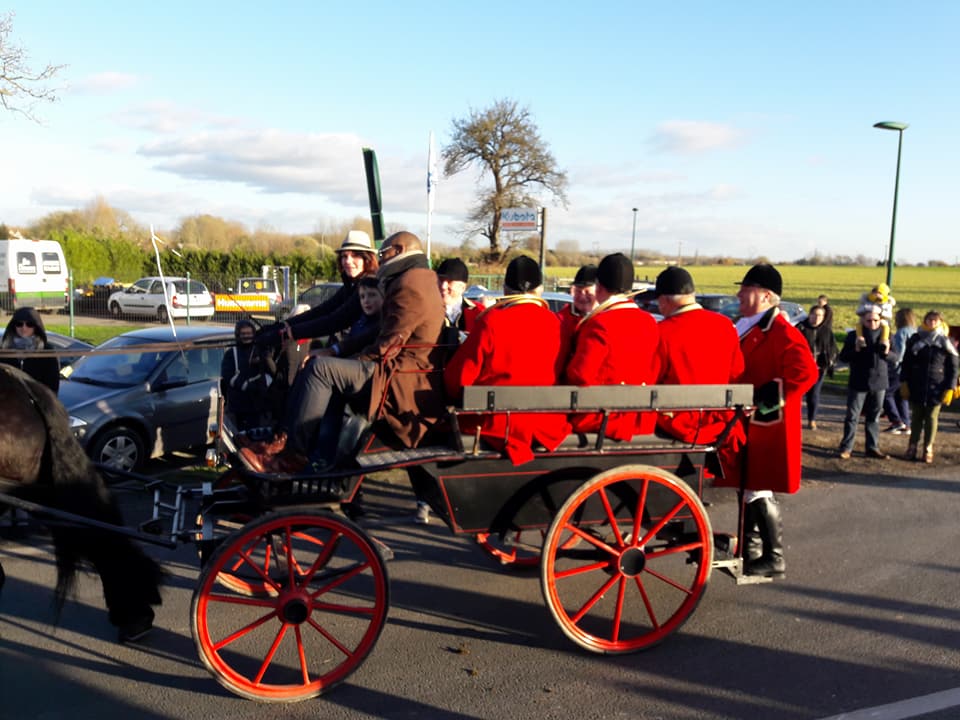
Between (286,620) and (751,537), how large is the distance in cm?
297

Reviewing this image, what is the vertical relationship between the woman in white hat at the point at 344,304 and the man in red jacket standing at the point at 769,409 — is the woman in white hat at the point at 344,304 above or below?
above

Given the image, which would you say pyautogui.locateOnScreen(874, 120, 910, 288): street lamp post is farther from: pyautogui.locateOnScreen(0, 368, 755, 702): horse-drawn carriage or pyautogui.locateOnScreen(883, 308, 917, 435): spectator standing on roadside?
pyautogui.locateOnScreen(0, 368, 755, 702): horse-drawn carriage

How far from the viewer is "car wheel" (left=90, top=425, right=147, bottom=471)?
733cm

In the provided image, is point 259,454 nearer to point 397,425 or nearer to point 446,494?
point 397,425

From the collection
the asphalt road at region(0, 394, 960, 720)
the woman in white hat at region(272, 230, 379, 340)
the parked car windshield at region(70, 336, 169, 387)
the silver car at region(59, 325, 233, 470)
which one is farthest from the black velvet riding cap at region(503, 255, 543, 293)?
the parked car windshield at region(70, 336, 169, 387)

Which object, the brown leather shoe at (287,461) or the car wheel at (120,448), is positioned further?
the car wheel at (120,448)

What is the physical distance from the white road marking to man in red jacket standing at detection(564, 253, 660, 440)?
1.64 meters

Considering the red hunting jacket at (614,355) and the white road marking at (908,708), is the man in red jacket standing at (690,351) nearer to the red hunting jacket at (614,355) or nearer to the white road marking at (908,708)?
the red hunting jacket at (614,355)

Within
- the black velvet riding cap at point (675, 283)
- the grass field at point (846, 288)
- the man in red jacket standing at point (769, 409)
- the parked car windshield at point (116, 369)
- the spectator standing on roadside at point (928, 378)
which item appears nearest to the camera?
A: the black velvet riding cap at point (675, 283)

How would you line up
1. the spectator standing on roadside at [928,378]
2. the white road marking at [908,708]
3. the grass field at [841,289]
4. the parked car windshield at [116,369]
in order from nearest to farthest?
the white road marking at [908,708] < the parked car windshield at [116,369] < the spectator standing on roadside at [928,378] < the grass field at [841,289]

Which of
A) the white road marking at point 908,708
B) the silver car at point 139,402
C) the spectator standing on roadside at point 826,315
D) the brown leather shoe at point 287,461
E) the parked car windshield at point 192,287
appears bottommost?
the white road marking at point 908,708

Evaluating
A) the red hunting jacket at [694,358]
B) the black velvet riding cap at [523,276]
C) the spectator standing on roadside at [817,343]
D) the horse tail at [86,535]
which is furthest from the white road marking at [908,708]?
the spectator standing on roadside at [817,343]

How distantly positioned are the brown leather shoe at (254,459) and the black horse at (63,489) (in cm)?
68

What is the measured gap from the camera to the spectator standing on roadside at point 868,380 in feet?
29.1
